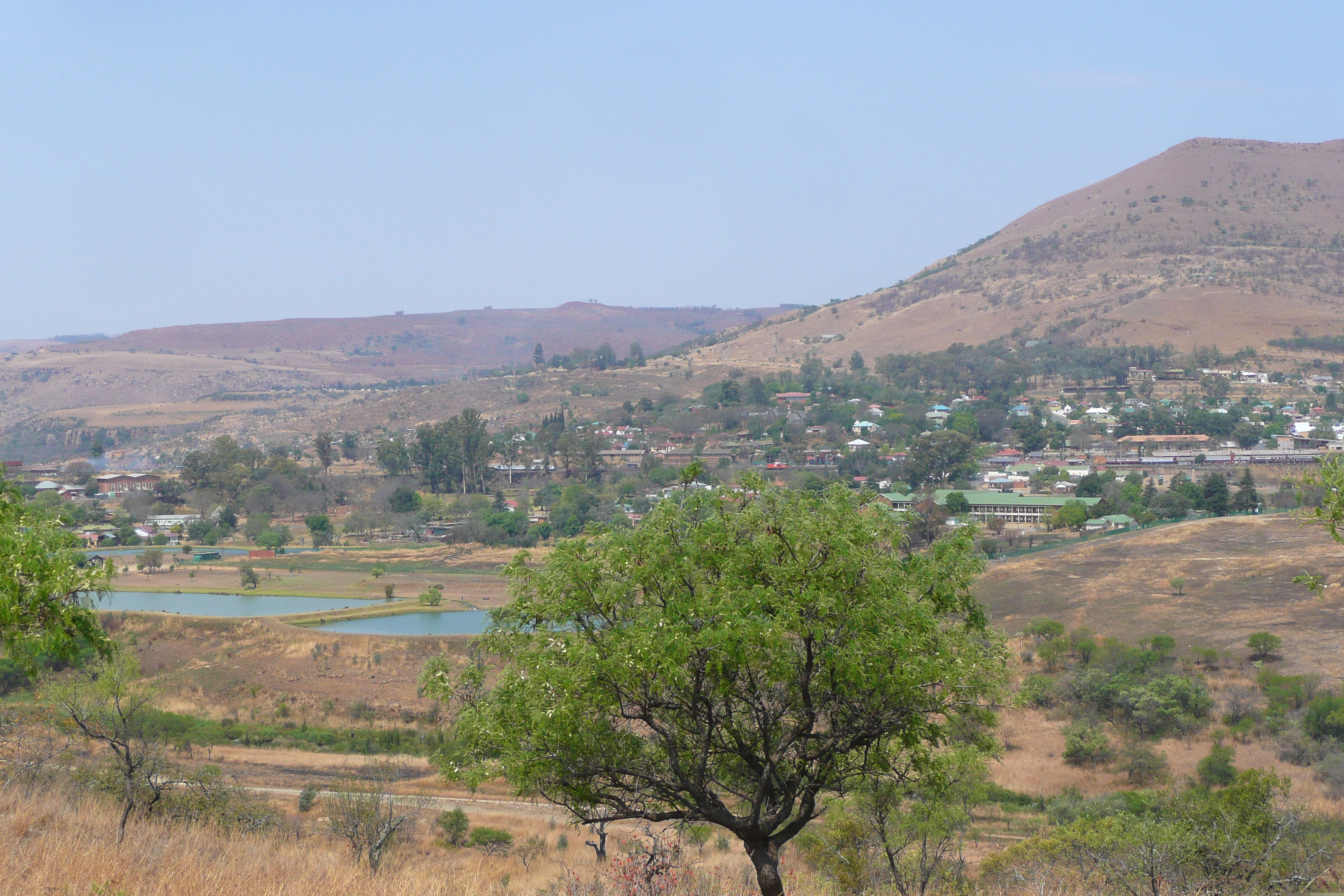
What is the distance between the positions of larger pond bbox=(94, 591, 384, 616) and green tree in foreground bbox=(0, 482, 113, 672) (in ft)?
105

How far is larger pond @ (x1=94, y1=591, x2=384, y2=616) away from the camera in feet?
122

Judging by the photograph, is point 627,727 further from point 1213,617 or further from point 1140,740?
point 1213,617

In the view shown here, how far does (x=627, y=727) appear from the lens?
22.4 ft

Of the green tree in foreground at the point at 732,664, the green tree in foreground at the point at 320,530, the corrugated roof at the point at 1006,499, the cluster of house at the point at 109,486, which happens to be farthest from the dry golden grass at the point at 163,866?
the cluster of house at the point at 109,486

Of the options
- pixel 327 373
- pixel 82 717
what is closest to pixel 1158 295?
pixel 82 717

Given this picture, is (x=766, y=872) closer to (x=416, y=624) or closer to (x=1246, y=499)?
(x=416, y=624)

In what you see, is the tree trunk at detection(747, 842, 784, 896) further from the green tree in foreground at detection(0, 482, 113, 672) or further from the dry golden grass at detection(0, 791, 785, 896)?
the green tree in foreground at detection(0, 482, 113, 672)

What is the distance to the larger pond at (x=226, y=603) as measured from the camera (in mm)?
37188

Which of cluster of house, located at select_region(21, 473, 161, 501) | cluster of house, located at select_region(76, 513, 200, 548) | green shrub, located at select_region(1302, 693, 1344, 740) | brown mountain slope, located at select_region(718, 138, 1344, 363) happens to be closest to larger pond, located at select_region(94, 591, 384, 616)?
cluster of house, located at select_region(76, 513, 200, 548)

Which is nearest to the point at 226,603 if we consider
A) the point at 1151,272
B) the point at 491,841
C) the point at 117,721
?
the point at 117,721

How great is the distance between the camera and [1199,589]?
1261 inches

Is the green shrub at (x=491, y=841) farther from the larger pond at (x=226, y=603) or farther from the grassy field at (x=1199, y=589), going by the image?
the larger pond at (x=226, y=603)

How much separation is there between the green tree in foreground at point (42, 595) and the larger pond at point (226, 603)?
32048 millimetres

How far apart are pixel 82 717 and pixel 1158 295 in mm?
112425
